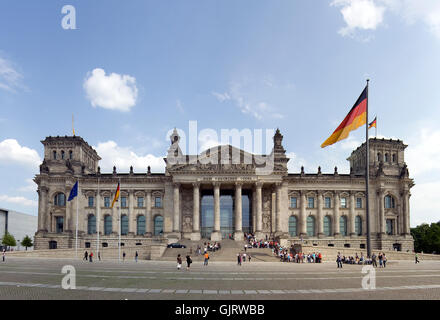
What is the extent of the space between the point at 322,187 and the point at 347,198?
19.8 feet

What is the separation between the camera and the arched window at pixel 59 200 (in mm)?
73062

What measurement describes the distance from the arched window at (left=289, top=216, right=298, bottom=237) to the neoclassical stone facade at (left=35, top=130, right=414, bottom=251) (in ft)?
0.69

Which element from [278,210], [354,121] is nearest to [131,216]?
[278,210]

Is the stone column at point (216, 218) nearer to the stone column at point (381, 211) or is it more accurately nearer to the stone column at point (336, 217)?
the stone column at point (336, 217)

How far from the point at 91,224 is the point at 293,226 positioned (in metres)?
42.6

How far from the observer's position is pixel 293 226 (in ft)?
246

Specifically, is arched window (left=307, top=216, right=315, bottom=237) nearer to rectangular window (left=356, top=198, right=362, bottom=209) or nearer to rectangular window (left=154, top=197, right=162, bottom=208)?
rectangular window (left=356, top=198, right=362, bottom=209)

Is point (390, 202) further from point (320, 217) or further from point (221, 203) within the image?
point (221, 203)

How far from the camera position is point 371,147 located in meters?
77.6

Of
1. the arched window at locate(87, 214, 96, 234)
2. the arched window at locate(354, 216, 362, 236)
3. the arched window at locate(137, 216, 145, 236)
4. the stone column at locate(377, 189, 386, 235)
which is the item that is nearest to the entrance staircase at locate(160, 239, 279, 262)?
the arched window at locate(137, 216, 145, 236)

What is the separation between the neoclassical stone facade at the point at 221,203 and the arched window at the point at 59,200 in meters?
0.21

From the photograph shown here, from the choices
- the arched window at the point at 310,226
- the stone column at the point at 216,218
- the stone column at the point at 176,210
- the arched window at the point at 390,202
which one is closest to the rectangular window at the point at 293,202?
the arched window at the point at 310,226

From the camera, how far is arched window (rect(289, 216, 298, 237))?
245 feet
